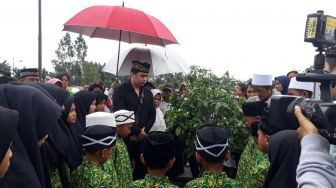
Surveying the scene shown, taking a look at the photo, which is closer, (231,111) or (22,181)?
(22,181)

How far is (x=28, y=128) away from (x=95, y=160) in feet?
2.88

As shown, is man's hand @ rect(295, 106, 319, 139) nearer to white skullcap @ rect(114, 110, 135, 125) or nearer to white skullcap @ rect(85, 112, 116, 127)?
white skullcap @ rect(85, 112, 116, 127)

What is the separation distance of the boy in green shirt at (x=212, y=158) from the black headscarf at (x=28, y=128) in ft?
3.42

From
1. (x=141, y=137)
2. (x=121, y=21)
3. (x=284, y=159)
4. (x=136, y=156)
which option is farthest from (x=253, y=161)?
(x=121, y=21)

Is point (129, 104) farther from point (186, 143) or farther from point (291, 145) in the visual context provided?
point (291, 145)

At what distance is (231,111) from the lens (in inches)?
191

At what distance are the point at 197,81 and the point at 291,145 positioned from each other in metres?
2.77

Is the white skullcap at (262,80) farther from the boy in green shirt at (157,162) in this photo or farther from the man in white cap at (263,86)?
the boy in green shirt at (157,162)

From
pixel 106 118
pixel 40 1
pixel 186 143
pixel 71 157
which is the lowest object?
pixel 186 143

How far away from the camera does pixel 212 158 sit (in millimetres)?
2830

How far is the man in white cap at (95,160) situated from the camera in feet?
9.78

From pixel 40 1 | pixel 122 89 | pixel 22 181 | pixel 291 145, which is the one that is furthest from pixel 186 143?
pixel 40 1

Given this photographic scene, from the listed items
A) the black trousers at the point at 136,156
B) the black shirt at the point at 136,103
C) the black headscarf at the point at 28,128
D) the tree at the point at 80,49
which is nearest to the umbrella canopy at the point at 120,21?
the black shirt at the point at 136,103

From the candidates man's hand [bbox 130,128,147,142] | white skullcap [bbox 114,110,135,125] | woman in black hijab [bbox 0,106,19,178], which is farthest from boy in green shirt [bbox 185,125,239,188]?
man's hand [bbox 130,128,147,142]
